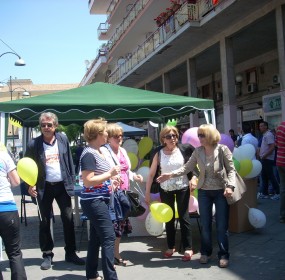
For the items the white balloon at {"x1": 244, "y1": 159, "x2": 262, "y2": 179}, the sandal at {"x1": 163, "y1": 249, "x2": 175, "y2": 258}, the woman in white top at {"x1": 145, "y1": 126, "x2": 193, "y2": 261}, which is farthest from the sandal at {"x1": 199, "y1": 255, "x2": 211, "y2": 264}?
the white balloon at {"x1": 244, "y1": 159, "x2": 262, "y2": 179}

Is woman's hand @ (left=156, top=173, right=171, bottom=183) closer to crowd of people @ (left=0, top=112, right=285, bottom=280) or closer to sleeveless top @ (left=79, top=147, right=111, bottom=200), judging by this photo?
crowd of people @ (left=0, top=112, right=285, bottom=280)

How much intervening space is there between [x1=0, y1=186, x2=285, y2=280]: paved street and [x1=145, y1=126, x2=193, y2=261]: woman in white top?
25cm

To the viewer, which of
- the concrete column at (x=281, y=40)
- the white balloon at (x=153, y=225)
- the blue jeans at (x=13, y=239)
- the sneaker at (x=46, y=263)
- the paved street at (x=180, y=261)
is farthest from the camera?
the concrete column at (x=281, y=40)

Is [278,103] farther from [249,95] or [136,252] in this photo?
[136,252]

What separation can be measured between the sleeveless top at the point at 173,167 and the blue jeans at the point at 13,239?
217 centimetres

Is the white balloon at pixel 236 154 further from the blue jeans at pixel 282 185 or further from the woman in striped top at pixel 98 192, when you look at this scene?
the woman in striped top at pixel 98 192

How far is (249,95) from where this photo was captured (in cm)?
2105

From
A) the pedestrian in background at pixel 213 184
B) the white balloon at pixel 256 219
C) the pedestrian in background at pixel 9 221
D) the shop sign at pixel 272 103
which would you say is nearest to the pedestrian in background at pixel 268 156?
the white balloon at pixel 256 219

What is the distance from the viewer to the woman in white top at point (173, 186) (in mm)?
5316

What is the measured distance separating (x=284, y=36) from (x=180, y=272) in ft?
33.7

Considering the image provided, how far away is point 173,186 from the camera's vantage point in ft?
17.5

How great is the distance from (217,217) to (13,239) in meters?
2.43

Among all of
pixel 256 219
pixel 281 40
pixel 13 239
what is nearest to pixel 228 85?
pixel 281 40

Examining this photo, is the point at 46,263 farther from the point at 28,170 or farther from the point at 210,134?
the point at 210,134
